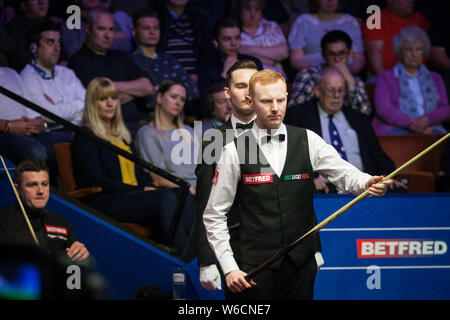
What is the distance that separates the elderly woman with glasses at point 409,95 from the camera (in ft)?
19.0

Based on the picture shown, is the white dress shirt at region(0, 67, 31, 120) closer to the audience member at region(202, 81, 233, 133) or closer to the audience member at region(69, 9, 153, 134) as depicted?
the audience member at region(69, 9, 153, 134)

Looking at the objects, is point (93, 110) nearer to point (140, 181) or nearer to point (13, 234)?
point (140, 181)

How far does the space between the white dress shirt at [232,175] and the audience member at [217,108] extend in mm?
2292

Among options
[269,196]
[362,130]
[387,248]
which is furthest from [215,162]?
[362,130]

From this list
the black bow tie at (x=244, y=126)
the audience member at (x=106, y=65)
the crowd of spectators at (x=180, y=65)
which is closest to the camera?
the black bow tie at (x=244, y=126)

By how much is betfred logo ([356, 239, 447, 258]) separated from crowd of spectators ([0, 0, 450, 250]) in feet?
3.41

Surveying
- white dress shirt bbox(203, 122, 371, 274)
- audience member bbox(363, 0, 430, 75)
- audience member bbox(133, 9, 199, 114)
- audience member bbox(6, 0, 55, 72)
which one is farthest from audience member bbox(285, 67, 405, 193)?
audience member bbox(6, 0, 55, 72)

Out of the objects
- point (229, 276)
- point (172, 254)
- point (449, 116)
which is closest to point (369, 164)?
point (172, 254)

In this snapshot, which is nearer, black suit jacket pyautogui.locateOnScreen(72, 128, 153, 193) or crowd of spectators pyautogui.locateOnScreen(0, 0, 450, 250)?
black suit jacket pyautogui.locateOnScreen(72, 128, 153, 193)

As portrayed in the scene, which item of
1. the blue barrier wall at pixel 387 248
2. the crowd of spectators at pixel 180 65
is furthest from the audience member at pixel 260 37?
the blue barrier wall at pixel 387 248

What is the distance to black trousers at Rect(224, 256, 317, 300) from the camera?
8.52 ft

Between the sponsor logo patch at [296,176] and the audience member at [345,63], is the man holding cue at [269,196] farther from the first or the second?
the audience member at [345,63]

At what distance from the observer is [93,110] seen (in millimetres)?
4805
